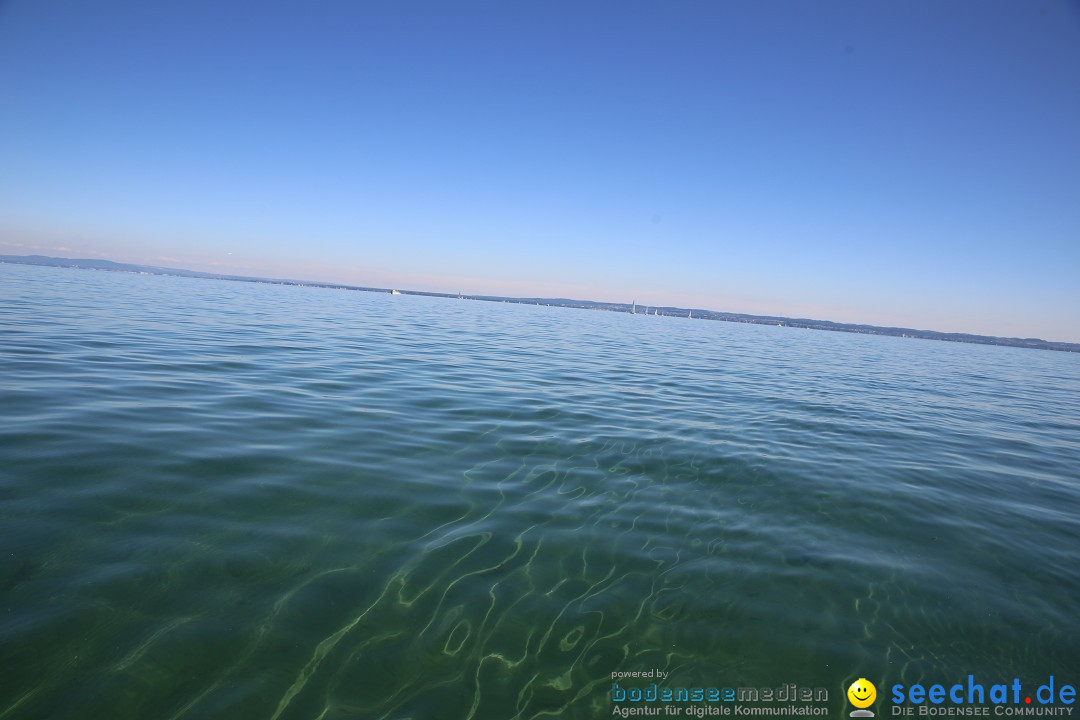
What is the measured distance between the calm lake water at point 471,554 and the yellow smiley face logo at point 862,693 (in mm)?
118

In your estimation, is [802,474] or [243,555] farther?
[802,474]

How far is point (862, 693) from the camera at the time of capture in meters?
3.69

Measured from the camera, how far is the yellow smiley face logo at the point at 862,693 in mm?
3619

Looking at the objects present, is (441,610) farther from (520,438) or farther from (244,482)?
(520,438)

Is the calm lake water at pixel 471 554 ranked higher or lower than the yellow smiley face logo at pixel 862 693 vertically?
higher

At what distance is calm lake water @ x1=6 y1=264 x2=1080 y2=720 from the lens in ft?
11.3

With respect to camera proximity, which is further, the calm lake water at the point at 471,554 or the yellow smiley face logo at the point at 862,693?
the yellow smiley face logo at the point at 862,693

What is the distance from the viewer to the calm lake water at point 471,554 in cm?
343

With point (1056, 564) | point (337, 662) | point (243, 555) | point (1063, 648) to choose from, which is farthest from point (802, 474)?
point (243, 555)

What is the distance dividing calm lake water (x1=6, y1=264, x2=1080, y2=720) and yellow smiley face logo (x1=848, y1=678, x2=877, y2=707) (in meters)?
0.12

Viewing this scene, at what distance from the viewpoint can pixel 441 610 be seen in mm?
4117

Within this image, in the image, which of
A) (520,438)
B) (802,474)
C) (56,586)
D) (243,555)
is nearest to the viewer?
(56,586)

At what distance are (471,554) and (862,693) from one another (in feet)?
12.0

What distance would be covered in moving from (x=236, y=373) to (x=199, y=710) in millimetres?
10440
